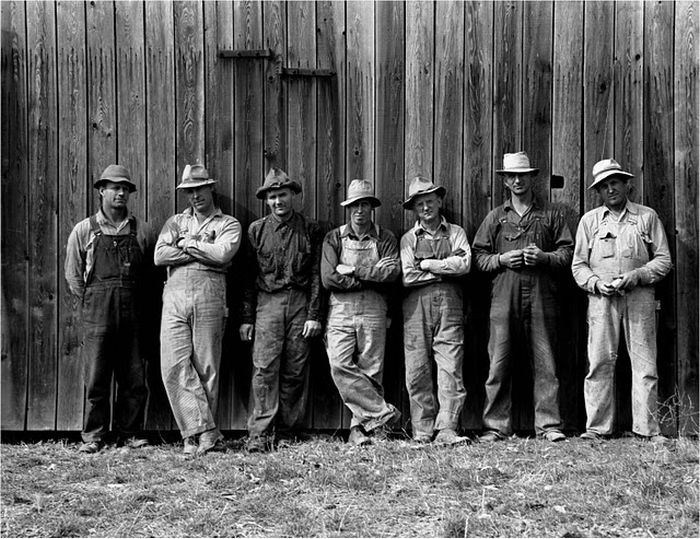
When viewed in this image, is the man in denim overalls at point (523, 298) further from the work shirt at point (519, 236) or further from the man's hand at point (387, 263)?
the man's hand at point (387, 263)

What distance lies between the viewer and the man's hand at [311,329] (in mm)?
7984

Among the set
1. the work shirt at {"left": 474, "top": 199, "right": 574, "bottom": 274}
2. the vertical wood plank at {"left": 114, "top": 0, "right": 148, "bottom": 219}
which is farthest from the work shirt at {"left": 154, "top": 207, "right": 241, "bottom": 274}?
the work shirt at {"left": 474, "top": 199, "right": 574, "bottom": 274}

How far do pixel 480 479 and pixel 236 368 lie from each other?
3.06 meters

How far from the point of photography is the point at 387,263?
792cm

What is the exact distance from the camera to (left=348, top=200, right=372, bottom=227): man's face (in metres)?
8.05

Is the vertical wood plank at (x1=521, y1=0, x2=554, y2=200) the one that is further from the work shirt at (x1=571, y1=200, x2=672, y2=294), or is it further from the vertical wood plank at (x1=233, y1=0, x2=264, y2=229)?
the vertical wood plank at (x1=233, y1=0, x2=264, y2=229)

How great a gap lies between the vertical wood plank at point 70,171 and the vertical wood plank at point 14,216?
13.5 inches

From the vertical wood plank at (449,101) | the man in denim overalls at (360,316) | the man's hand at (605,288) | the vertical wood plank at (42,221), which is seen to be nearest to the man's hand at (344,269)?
the man in denim overalls at (360,316)

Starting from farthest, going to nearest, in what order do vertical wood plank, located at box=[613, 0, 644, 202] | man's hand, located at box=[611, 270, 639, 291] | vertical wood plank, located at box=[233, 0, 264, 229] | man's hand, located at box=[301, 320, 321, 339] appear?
vertical wood plank, located at box=[233, 0, 264, 229] → vertical wood plank, located at box=[613, 0, 644, 202] → man's hand, located at box=[301, 320, 321, 339] → man's hand, located at box=[611, 270, 639, 291]

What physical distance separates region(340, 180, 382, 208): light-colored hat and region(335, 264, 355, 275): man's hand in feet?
1.88

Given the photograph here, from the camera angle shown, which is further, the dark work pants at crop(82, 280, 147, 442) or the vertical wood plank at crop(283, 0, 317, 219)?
the vertical wood plank at crop(283, 0, 317, 219)

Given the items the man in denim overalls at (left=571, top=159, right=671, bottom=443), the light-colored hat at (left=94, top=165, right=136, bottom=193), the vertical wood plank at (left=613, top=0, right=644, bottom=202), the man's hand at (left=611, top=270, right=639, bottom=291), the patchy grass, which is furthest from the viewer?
the vertical wood plank at (left=613, top=0, right=644, bottom=202)

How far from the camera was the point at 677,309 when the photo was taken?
27.4ft

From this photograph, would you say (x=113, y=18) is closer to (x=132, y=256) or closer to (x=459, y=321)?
(x=132, y=256)
